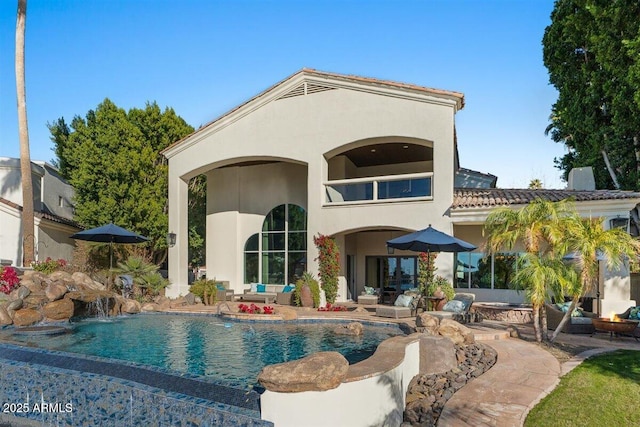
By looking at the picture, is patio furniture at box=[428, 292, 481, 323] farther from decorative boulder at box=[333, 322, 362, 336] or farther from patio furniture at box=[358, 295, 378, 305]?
patio furniture at box=[358, 295, 378, 305]

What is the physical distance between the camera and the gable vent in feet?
60.7

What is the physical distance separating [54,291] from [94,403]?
30.5ft

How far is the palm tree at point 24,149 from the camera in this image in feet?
62.4

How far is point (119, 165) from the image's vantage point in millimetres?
24188

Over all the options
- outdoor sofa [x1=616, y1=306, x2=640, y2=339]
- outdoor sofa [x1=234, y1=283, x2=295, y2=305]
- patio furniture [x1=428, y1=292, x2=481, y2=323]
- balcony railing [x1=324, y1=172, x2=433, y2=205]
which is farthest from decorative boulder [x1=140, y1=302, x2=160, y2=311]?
outdoor sofa [x1=616, y1=306, x2=640, y2=339]

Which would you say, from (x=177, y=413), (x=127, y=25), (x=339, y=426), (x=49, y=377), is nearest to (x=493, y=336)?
(x=339, y=426)

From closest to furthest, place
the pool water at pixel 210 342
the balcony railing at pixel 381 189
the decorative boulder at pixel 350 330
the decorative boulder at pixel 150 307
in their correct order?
1. the pool water at pixel 210 342
2. the decorative boulder at pixel 350 330
3. the decorative boulder at pixel 150 307
4. the balcony railing at pixel 381 189

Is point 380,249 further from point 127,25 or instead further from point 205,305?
point 127,25

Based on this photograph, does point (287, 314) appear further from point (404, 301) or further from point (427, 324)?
point (427, 324)

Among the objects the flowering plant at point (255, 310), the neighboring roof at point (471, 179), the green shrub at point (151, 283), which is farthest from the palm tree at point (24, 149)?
the neighboring roof at point (471, 179)

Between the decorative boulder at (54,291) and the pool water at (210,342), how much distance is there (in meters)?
1.10

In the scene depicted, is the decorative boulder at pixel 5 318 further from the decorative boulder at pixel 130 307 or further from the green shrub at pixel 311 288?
the green shrub at pixel 311 288

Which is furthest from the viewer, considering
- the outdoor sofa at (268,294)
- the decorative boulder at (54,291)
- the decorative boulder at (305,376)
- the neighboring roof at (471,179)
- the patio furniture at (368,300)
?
the neighboring roof at (471,179)

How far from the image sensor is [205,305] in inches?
717
